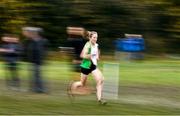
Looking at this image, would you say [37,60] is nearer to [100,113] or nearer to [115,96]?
[115,96]

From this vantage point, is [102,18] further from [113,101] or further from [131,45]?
[113,101]

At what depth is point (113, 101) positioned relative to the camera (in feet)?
41.5

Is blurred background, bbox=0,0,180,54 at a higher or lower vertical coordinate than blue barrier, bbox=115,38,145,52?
higher

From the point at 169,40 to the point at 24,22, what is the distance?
23.7 feet

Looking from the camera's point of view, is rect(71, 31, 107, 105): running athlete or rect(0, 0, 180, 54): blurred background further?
rect(0, 0, 180, 54): blurred background

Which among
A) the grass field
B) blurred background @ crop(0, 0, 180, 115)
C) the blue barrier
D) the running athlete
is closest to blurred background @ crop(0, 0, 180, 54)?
blurred background @ crop(0, 0, 180, 115)

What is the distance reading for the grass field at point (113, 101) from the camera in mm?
11297

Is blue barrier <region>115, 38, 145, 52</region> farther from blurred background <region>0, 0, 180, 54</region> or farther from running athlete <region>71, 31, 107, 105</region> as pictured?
running athlete <region>71, 31, 107, 105</region>

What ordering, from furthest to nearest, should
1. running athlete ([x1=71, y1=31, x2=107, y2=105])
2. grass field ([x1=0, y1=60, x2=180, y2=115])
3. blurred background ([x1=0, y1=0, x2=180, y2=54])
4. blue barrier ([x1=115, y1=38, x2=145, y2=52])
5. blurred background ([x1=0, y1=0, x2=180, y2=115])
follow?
blurred background ([x1=0, y1=0, x2=180, y2=54]) < blurred background ([x1=0, y1=0, x2=180, y2=115]) < blue barrier ([x1=115, y1=38, x2=145, y2=52]) < running athlete ([x1=71, y1=31, x2=107, y2=105]) < grass field ([x1=0, y1=60, x2=180, y2=115])

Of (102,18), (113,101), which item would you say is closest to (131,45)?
(102,18)

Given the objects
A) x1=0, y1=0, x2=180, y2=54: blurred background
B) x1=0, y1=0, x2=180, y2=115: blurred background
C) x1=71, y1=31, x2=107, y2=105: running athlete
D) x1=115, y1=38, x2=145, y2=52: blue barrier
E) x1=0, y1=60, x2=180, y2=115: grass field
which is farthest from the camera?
x1=0, y1=0, x2=180, y2=54: blurred background

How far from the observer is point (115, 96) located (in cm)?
1294

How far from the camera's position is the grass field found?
1130cm

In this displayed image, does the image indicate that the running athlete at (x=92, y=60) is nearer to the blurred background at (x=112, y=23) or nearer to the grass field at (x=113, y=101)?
the grass field at (x=113, y=101)
